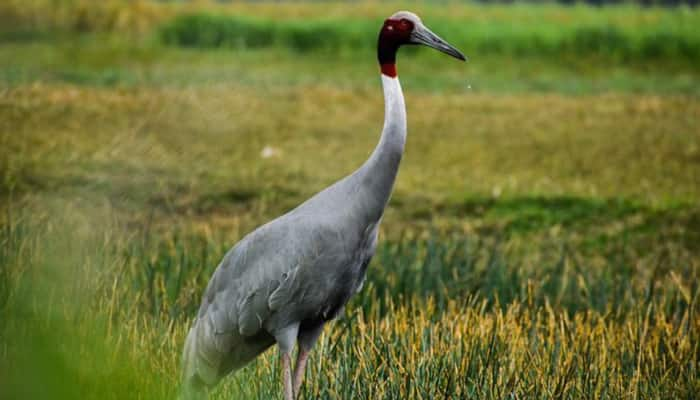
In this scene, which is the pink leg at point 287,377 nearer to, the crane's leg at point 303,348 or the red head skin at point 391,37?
the crane's leg at point 303,348

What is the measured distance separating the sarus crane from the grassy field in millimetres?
122

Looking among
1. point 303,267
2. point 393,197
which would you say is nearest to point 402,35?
point 303,267

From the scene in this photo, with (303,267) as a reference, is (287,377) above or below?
below

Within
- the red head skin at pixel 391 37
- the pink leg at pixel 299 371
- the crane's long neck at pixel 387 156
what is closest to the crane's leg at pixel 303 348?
the pink leg at pixel 299 371

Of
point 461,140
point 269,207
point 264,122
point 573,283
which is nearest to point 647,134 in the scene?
point 461,140

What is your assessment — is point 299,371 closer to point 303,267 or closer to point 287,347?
point 287,347

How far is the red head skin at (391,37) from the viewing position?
10.5ft

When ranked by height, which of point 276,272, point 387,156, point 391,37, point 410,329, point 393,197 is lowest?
point 393,197

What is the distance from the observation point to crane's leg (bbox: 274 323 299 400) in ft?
→ 10.5

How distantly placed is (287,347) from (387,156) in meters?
0.58

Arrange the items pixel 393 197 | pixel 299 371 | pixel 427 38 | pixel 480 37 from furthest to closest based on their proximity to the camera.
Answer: pixel 480 37, pixel 393 197, pixel 299 371, pixel 427 38

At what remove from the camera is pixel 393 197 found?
824cm

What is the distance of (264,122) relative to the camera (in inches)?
430

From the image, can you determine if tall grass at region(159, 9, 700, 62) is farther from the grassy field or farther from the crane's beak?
the crane's beak
